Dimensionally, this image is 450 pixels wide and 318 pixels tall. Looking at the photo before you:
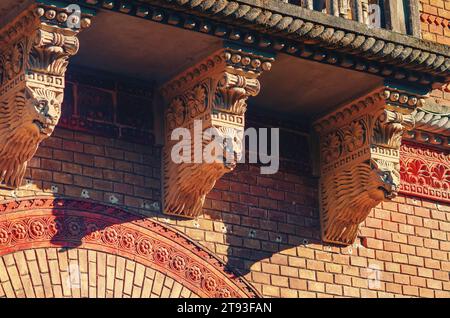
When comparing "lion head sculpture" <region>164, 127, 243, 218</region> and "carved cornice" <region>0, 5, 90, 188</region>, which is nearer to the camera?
"carved cornice" <region>0, 5, 90, 188</region>

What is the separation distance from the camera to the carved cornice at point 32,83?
430 inches

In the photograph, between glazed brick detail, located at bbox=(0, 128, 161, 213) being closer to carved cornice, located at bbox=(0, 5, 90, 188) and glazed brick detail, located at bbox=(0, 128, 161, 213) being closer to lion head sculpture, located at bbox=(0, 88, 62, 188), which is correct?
lion head sculpture, located at bbox=(0, 88, 62, 188)

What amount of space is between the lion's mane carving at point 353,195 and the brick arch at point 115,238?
1.00 metres

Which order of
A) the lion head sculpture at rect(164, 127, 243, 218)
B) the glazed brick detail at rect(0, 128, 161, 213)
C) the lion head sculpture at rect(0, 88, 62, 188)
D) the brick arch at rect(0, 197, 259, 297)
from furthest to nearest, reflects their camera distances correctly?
the lion head sculpture at rect(164, 127, 243, 218) → the glazed brick detail at rect(0, 128, 161, 213) → the brick arch at rect(0, 197, 259, 297) → the lion head sculpture at rect(0, 88, 62, 188)

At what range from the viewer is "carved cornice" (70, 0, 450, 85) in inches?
444

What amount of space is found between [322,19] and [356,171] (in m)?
1.41

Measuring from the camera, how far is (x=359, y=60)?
12.1m

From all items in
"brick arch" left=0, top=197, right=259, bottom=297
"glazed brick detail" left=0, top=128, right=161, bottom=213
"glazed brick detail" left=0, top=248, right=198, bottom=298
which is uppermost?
"glazed brick detail" left=0, top=128, right=161, bottom=213

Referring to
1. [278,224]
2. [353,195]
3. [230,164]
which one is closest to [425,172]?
[353,195]

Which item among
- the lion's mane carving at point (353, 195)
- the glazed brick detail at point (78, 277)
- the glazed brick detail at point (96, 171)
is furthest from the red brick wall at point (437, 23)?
the glazed brick detail at point (78, 277)

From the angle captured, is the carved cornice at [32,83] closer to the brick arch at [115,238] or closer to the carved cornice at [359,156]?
the brick arch at [115,238]

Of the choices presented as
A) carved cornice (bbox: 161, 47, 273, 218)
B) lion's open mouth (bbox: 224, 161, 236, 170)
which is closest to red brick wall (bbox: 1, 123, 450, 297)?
carved cornice (bbox: 161, 47, 273, 218)

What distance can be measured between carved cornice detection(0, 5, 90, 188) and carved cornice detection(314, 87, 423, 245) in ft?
8.70

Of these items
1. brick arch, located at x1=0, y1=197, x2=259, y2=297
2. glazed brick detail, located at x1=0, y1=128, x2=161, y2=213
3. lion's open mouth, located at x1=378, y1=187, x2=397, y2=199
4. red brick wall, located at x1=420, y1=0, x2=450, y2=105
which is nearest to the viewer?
brick arch, located at x1=0, y1=197, x2=259, y2=297
